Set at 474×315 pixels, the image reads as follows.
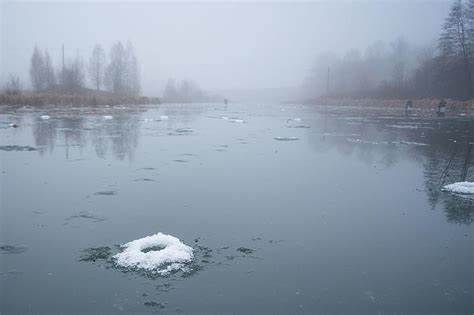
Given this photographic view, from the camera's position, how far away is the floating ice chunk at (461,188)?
8.04 metres

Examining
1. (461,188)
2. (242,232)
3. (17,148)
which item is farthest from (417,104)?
(242,232)

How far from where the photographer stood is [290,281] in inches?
166

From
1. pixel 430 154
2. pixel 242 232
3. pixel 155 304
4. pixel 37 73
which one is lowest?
pixel 155 304

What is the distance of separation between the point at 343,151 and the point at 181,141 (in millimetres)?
6912

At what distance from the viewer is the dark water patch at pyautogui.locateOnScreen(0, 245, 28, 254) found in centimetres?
483

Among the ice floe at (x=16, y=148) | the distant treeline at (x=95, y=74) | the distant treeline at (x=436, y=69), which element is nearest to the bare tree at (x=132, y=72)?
the distant treeline at (x=95, y=74)

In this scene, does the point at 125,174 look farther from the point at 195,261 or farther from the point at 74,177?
the point at 195,261

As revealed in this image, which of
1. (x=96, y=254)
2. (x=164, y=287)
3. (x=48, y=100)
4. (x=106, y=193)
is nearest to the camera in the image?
(x=164, y=287)

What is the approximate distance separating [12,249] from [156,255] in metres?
1.95

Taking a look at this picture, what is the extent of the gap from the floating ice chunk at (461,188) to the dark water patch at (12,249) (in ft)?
26.7

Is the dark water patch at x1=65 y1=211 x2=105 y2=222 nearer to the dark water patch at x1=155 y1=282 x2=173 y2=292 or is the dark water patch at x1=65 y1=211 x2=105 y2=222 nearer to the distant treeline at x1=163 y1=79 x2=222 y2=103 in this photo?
the dark water patch at x1=155 y1=282 x2=173 y2=292

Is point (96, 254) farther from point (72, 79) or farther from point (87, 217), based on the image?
point (72, 79)

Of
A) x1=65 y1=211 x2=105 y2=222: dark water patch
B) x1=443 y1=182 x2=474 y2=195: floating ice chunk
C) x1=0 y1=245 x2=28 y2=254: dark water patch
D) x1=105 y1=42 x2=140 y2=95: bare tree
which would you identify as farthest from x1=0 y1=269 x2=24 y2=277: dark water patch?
x1=105 y1=42 x2=140 y2=95: bare tree

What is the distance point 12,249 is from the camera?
16.1 feet
